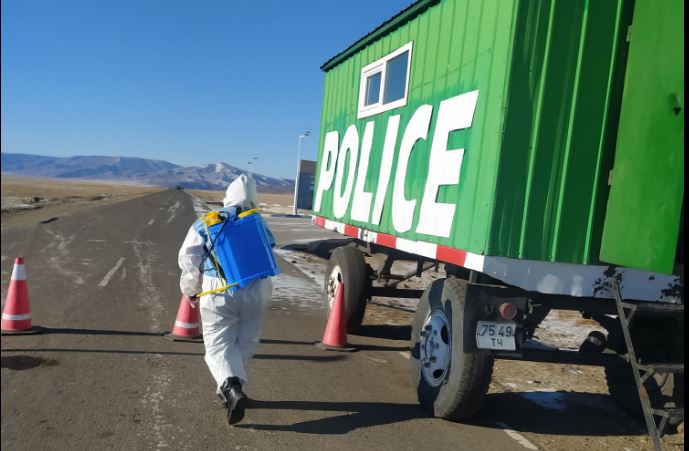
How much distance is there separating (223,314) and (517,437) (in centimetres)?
252

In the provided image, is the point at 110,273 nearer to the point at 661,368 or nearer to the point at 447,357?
the point at 447,357

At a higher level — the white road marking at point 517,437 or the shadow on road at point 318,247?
the white road marking at point 517,437

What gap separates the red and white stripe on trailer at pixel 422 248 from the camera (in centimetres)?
417

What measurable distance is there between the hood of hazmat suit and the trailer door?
272 centimetres

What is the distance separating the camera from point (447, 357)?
4.57 meters

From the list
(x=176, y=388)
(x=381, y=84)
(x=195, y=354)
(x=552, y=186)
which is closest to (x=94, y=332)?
(x=195, y=354)

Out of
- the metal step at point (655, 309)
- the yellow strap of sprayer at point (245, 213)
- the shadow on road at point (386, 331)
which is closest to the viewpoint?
the metal step at point (655, 309)

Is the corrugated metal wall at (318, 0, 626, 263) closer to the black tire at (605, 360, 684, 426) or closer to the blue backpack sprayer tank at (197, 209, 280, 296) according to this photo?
the black tire at (605, 360, 684, 426)

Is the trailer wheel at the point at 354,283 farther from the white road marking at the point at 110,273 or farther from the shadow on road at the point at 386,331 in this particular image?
the white road marking at the point at 110,273

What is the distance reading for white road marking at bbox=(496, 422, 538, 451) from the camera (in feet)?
13.8

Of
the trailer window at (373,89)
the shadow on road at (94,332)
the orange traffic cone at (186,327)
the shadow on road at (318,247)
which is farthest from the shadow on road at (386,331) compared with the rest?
the shadow on road at (318,247)

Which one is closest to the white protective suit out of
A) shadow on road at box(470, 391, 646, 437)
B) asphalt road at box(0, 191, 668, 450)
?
asphalt road at box(0, 191, 668, 450)

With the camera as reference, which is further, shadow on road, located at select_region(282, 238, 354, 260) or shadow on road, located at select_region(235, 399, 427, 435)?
shadow on road, located at select_region(282, 238, 354, 260)

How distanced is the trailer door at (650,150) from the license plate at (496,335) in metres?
0.87
